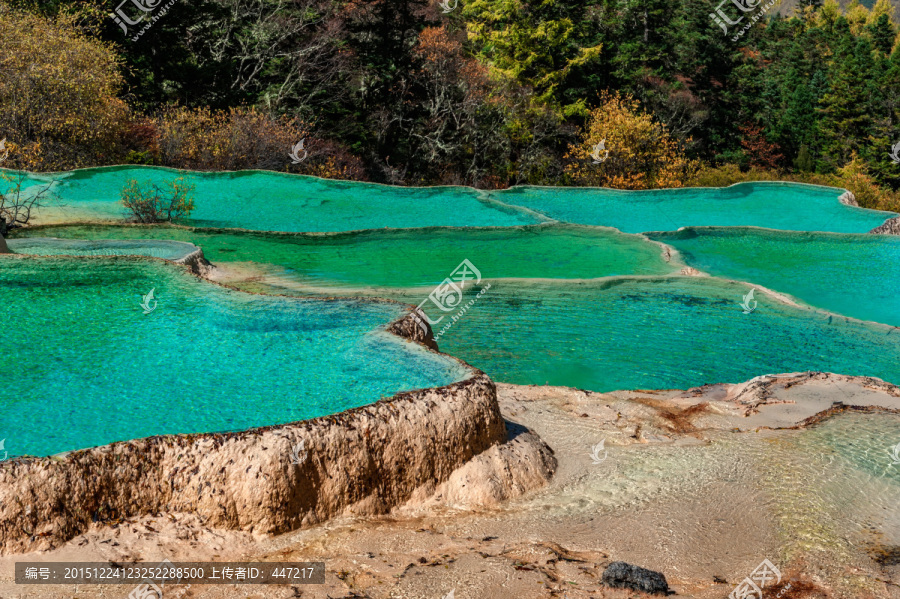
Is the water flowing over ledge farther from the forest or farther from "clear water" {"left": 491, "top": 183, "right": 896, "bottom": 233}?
the forest

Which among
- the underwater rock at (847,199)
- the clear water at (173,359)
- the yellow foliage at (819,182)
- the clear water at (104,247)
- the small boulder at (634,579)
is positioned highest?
the underwater rock at (847,199)

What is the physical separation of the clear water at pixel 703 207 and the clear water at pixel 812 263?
4.75 ft

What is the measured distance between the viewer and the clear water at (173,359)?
4.98 m

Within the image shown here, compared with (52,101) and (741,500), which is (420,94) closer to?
(52,101)

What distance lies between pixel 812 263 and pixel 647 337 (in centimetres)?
568

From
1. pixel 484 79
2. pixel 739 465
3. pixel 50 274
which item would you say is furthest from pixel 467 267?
pixel 484 79

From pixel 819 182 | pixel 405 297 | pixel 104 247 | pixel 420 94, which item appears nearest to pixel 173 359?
pixel 405 297

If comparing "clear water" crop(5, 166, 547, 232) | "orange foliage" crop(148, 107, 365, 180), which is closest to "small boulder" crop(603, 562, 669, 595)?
"clear water" crop(5, 166, 547, 232)

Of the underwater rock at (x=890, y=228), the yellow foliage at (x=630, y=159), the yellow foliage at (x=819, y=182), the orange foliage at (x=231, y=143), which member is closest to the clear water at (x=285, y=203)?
the orange foliage at (x=231, y=143)

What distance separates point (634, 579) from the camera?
13.2ft

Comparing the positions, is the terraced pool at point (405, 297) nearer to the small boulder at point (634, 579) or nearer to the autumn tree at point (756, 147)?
the small boulder at point (634, 579)

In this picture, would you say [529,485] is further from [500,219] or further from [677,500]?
[500,219]

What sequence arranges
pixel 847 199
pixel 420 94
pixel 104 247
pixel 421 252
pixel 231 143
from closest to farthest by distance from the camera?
pixel 104 247 → pixel 421 252 → pixel 847 199 → pixel 231 143 → pixel 420 94

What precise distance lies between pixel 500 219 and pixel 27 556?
12.5 meters
